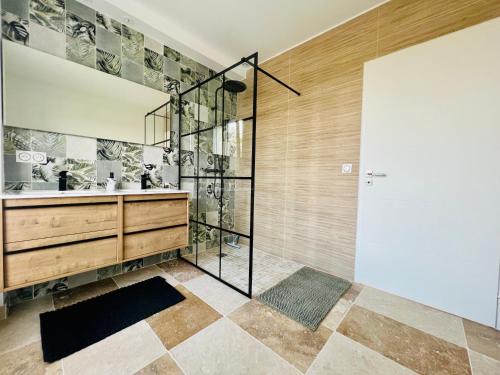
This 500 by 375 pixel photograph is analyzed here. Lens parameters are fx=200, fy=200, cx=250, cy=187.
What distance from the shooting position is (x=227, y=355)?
3.77 feet

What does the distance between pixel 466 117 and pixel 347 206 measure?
1.09m

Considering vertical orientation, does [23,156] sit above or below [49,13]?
below

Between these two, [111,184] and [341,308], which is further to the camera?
[111,184]

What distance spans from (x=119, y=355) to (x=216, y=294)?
0.76 metres

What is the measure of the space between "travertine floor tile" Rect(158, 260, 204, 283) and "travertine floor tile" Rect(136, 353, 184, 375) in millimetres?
874

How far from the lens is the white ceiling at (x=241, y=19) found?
1.91 metres

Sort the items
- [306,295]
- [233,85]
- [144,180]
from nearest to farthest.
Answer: [306,295] → [144,180] → [233,85]

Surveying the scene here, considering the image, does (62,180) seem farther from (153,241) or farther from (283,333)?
(283,333)

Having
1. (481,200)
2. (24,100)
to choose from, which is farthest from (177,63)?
(481,200)

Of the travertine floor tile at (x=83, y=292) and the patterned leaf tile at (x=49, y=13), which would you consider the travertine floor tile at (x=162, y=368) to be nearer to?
the travertine floor tile at (x=83, y=292)

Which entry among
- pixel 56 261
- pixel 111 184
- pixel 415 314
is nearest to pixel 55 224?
pixel 56 261

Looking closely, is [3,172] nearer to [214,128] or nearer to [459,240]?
[214,128]

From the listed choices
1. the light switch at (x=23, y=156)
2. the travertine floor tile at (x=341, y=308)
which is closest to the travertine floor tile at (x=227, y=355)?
the travertine floor tile at (x=341, y=308)

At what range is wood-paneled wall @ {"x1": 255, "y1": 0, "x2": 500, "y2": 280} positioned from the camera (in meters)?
1.72
